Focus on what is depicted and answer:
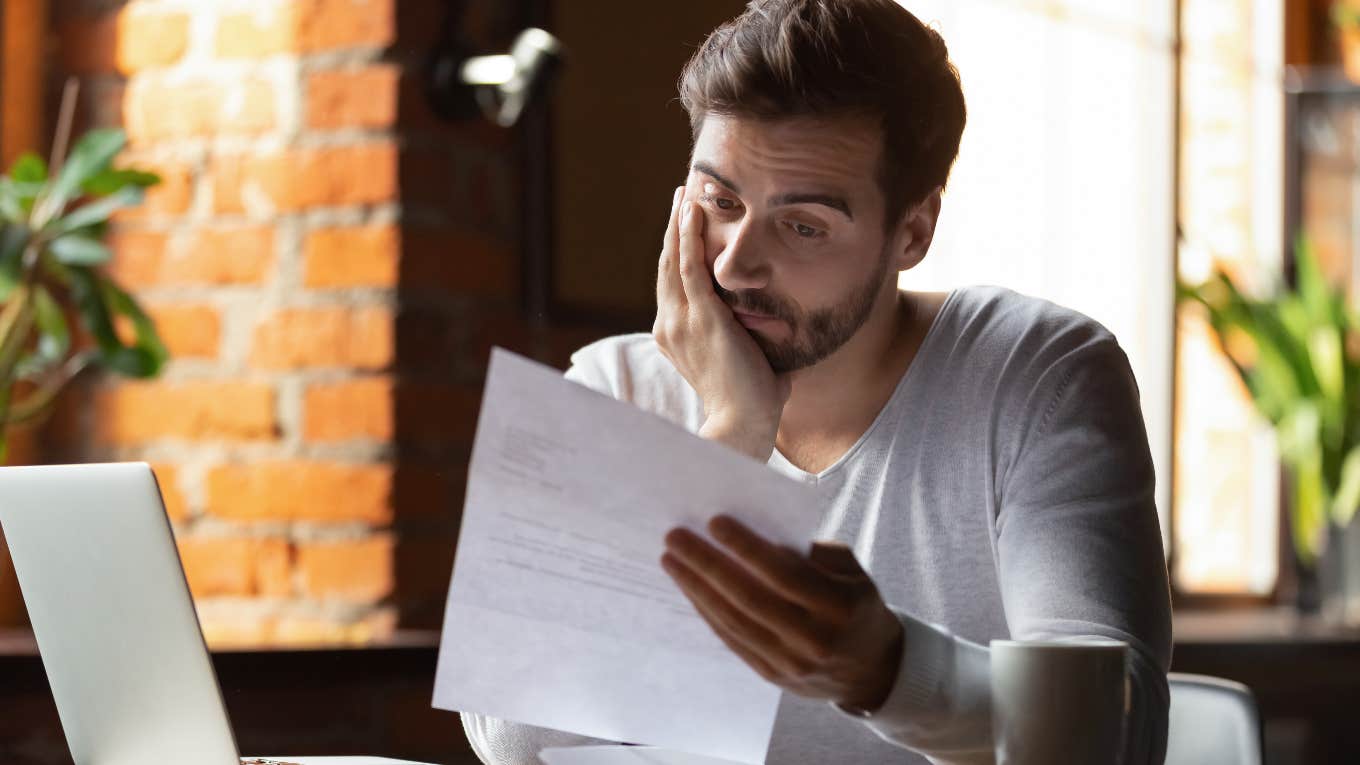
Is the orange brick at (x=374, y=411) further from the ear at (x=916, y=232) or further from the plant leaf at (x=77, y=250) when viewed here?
the ear at (x=916, y=232)

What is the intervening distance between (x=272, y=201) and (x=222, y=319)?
0.50ft

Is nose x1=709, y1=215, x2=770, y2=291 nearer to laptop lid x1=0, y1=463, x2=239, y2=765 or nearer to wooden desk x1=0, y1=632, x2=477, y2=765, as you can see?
laptop lid x1=0, y1=463, x2=239, y2=765

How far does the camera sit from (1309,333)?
2.99 meters

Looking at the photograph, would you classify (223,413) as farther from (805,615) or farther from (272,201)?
(805,615)

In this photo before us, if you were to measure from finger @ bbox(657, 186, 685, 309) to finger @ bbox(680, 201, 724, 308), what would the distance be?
0.02 m

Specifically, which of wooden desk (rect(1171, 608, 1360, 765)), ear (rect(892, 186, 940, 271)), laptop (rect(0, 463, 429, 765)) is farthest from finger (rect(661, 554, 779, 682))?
wooden desk (rect(1171, 608, 1360, 765))

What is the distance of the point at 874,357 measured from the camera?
148 centimetres

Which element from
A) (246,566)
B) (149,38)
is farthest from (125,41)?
(246,566)

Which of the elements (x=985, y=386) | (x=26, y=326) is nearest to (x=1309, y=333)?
(x=985, y=386)

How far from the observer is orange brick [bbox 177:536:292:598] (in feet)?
6.17

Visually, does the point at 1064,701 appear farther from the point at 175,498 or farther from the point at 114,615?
the point at 175,498

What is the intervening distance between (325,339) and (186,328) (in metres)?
0.18

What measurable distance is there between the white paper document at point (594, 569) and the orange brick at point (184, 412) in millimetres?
1026

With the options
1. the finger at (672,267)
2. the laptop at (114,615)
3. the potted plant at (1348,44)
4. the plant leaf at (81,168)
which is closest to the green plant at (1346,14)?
the potted plant at (1348,44)
